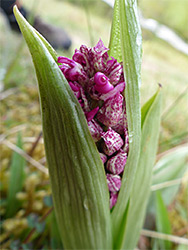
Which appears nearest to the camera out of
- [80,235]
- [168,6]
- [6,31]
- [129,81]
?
[129,81]

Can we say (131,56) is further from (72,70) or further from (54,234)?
(54,234)

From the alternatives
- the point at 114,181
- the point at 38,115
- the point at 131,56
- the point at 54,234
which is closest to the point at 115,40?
the point at 131,56

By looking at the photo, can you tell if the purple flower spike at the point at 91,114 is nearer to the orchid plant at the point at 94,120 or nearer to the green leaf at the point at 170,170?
the orchid plant at the point at 94,120

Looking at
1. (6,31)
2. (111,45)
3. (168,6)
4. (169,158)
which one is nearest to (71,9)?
(6,31)

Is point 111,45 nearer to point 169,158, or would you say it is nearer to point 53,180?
point 53,180

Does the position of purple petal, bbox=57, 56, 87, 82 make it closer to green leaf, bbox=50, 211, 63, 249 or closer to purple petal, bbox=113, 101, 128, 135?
purple petal, bbox=113, 101, 128, 135

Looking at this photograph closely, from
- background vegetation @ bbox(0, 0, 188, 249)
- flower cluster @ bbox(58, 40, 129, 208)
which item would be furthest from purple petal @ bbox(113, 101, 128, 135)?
background vegetation @ bbox(0, 0, 188, 249)
